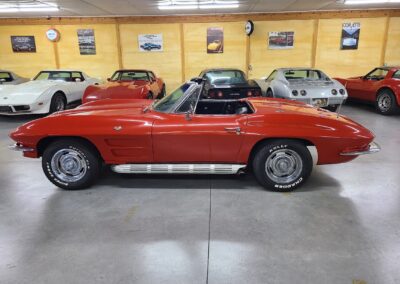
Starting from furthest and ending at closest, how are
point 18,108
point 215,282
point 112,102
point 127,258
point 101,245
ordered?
point 18,108 < point 112,102 < point 101,245 < point 127,258 < point 215,282

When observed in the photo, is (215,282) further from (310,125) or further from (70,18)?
(70,18)

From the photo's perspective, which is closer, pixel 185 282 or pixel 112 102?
pixel 185 282

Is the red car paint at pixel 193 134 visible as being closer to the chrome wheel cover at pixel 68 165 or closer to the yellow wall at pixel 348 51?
the chrome wheel cover at pixel 68 165

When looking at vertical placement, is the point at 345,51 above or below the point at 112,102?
above

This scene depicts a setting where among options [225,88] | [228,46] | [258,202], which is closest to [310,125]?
[258,202]

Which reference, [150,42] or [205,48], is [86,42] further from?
[205,48]

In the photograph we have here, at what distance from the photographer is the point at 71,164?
3723 millimetres

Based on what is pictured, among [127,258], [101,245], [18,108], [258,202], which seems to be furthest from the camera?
[18,108]

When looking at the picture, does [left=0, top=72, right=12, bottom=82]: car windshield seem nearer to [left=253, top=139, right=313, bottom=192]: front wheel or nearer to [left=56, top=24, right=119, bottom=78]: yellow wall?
[left=56, top=24, right=119, bottom=78]: yellow wall

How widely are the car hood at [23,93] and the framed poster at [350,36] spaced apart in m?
10.3

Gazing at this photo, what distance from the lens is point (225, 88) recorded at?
24.7ft

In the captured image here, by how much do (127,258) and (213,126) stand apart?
5.51ft

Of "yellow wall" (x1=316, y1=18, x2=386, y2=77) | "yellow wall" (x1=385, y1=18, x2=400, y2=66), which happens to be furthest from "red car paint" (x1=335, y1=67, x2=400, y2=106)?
"yellow wall" (x1=385, y1=18, x2=400, y2=66)

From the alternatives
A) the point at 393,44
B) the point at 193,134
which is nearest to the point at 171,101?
the point at 193,134
